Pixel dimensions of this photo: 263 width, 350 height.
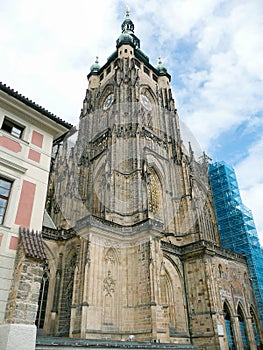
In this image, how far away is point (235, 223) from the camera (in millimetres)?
29359

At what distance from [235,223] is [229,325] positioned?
11381mm

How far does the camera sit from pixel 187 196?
A: 2578 cm

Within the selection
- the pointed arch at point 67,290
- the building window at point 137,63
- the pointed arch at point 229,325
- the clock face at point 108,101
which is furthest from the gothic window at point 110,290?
the building window at point 137,63

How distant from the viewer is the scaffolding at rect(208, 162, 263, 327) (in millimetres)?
26222

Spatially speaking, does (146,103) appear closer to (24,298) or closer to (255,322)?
(255,322)

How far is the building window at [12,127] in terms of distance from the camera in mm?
10000

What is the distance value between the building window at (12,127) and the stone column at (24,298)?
359cm

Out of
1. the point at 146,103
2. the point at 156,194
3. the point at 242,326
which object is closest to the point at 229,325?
the point at 242,326

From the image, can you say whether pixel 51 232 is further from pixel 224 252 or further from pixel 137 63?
pixel 137 63

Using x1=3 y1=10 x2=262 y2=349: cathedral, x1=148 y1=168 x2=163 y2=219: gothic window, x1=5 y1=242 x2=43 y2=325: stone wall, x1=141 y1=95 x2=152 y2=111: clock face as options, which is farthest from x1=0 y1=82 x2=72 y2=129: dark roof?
x1=141 y1=95 x2=152 y2=111: clock face

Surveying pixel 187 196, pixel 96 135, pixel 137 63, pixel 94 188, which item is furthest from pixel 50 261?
pixel 137 63

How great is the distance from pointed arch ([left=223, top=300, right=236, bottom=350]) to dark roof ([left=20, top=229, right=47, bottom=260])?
16.5m

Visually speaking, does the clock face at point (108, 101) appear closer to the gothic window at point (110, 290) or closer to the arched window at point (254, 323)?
the gothic window at point (110, 290)

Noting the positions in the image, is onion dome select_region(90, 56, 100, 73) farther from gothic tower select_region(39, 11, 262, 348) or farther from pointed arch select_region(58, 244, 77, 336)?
pointed arch select_region(58, 244, 77, 336)
